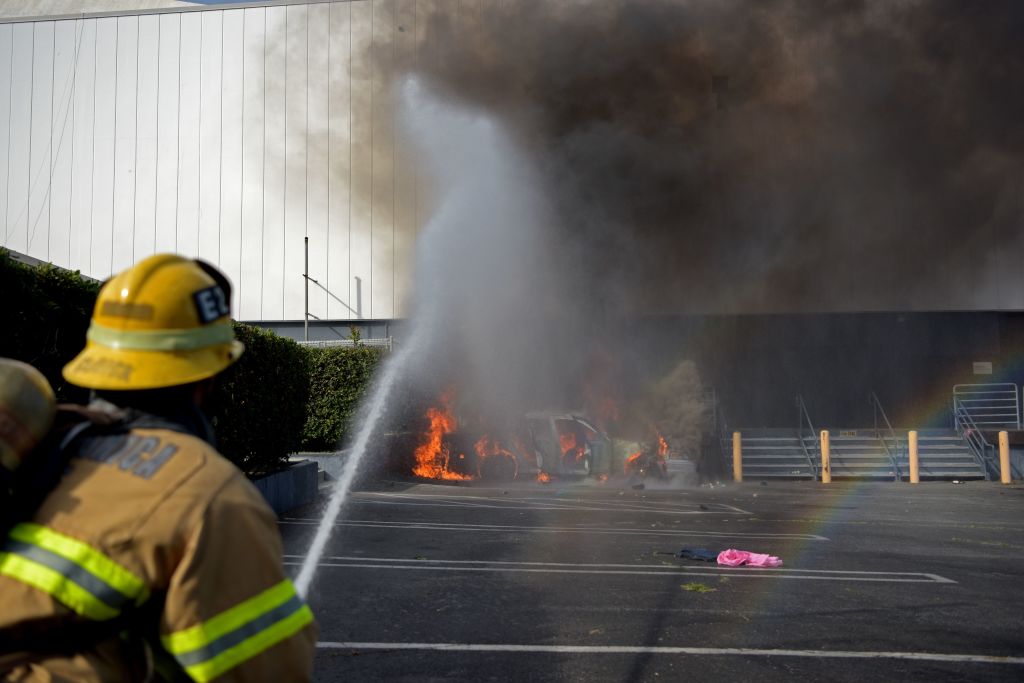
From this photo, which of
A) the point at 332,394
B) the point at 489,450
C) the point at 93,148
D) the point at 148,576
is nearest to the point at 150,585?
the point at 148,576

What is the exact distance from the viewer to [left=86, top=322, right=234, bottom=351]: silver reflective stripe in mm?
1245

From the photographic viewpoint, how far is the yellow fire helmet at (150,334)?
1.23 meters

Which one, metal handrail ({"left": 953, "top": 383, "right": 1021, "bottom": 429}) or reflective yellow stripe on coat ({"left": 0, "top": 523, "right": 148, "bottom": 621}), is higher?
reflective yellow stripe on coat ({"left": 0, "top": 523, "right": 148, "bottom": 621})

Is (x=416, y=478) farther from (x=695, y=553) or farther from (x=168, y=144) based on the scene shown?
(x=168, y=144)

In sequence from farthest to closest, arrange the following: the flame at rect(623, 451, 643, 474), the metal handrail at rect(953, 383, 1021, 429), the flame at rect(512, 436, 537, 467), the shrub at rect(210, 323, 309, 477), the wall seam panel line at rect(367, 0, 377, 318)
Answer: the wall seam panel line at rect(367, 0, 377, 318) → the metal handrail at rect(953, 383, 1021, 429) → the flame at rect(623, 451, 643, 474) → the flame at rect(512, 436, 537, 467) → the shrub at rect(210, 323, 309, 477)

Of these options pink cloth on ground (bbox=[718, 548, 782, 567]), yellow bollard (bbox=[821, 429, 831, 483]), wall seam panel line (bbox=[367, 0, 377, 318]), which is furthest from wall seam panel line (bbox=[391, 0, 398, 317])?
pink cloth on ground (bbox=[718, 548, 782, 567])

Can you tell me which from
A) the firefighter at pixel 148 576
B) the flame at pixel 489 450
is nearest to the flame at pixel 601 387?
the flame at pixel 489 450

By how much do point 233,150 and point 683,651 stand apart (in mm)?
17987

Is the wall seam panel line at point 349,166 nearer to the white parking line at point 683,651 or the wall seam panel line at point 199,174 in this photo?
the wall seam panel line at point 199,174

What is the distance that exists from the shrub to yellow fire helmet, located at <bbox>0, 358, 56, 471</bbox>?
656cm

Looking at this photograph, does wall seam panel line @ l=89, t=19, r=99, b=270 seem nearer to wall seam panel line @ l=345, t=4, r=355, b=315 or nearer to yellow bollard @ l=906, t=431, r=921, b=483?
wall seam panel line @ l=345, t=4, r=355, b=315

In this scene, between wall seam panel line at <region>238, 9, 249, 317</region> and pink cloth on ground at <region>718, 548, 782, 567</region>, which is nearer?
pink cloth on ground at <region>718, 548, 782, 567</region>

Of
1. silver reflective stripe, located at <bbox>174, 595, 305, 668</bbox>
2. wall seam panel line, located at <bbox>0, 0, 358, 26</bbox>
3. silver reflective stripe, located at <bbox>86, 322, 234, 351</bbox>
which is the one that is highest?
wall seam panel line, located at <bbox>0, 0, 358, 26</bbox>

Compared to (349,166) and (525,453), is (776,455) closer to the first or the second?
(525,453)
